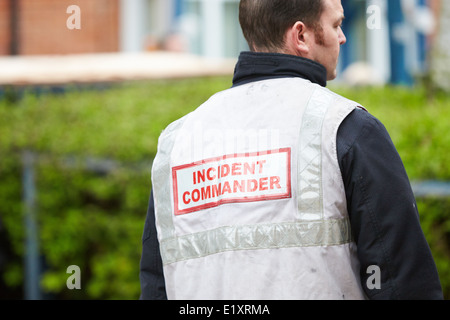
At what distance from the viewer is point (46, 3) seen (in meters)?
12.7

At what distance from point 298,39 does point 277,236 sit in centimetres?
66

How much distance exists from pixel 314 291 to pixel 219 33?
1221 cm

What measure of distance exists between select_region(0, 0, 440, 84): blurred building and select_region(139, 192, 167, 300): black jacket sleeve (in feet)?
31.1

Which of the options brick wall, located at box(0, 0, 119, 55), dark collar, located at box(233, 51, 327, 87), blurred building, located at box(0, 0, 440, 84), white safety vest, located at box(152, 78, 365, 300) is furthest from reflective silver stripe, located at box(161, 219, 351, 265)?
brick wall, located at box(0, 0, 119, 55)

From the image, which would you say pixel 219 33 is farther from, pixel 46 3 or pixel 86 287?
pixel 86 287

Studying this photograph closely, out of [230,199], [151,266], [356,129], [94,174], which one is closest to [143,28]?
[94,174]

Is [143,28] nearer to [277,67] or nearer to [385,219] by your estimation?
[277,67]

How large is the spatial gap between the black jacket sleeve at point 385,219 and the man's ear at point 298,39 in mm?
355

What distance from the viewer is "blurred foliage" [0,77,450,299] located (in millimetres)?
4965

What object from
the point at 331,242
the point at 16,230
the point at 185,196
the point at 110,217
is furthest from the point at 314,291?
the point at 16,230

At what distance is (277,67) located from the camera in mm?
2189

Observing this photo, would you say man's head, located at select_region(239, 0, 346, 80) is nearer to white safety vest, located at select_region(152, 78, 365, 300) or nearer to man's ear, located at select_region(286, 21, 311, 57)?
man's ear, located at select_region(286, 21, 311, 57)

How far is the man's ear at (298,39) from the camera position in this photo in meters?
2.16
